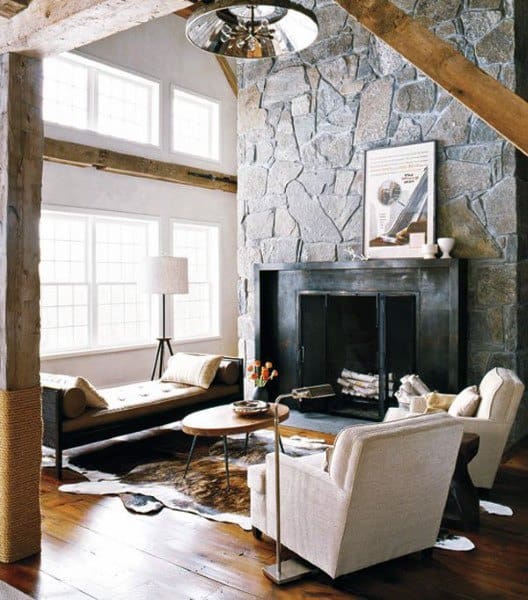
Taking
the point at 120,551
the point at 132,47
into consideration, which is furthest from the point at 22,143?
the point at 132,47

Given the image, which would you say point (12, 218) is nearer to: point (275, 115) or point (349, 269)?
point (349, 269)

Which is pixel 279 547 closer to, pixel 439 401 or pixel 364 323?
pixel 439 401

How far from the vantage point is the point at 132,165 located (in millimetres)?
7332

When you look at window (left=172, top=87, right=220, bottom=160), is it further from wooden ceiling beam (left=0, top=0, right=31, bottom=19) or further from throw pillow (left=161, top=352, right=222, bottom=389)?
wooden ceiling beam (left=0, top=0, right=31, bottom=19)

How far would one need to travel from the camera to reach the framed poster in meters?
5.34

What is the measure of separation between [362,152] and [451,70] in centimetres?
308

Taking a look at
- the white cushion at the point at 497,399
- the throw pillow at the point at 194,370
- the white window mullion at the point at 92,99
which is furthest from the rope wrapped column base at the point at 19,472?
the white window mullion at the point at 92,99

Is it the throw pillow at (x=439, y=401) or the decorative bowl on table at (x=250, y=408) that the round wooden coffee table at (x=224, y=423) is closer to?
the decorative bowl on table at (x=250, y=408)

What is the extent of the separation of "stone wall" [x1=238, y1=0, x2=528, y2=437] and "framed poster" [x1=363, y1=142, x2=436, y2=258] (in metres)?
0.10

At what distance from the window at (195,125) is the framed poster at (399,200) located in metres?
3.39

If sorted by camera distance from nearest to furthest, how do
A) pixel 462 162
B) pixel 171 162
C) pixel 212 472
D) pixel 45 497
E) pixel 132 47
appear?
pixel 45 497 → pixel 212 472 → pixel 462 162 → pixel 132 47 → pixel 171 162

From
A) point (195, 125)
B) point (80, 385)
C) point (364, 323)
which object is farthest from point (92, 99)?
point (364, 323)

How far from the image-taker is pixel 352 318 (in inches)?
234

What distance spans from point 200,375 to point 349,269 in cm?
167
